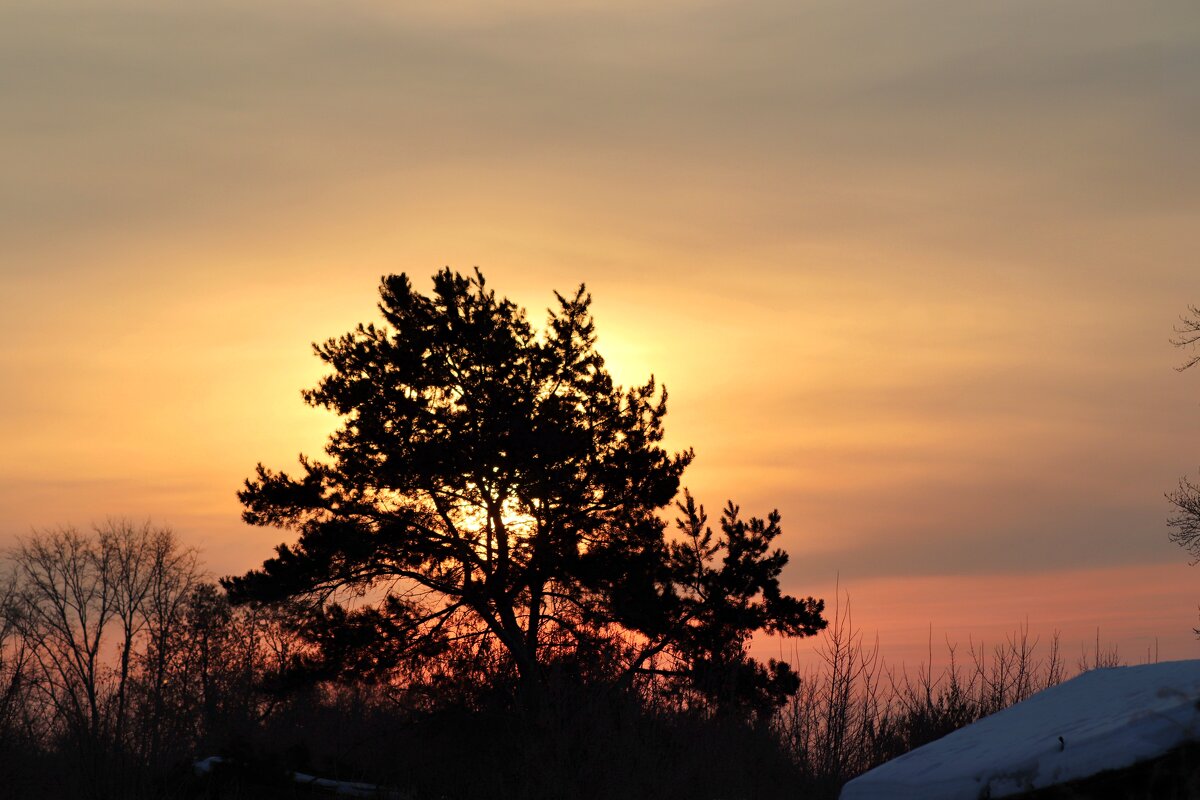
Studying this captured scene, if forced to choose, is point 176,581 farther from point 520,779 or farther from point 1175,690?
point 1175,690

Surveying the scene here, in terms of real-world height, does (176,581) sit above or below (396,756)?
above

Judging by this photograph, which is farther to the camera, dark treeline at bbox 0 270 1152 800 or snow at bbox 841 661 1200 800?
dark treeline at bbox 0 270 1152 800

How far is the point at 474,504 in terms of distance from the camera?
100ft

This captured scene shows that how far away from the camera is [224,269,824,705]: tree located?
2964 centimetres

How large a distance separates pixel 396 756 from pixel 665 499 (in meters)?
9.49

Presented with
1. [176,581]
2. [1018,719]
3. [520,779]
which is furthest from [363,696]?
[176,581]

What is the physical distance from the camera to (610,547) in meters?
30.8

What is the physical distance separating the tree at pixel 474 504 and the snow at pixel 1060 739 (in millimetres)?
18483

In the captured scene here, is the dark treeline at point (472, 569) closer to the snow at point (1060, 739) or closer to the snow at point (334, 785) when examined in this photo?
the snow at point (334, 785)

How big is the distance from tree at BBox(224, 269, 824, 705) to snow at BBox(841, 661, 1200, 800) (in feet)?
60.6

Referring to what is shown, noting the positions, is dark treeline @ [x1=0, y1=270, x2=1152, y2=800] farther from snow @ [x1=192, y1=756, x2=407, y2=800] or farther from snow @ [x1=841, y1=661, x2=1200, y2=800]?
snow @ [x1=841, y1=661, x2=1200, y2=800]

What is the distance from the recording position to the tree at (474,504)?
1167 inches

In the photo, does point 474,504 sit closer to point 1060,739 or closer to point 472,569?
point 472,569

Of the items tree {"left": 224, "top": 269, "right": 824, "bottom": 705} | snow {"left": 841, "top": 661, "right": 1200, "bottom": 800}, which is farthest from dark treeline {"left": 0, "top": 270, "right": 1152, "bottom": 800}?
snow {"left": 841, "top": 661, "right": 1200, "bottom": 800}
